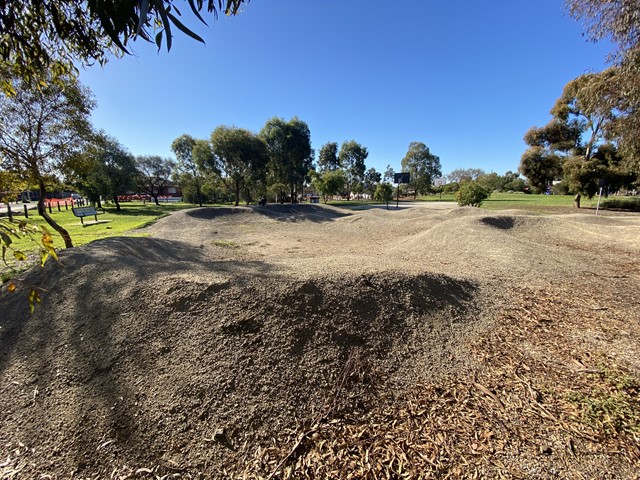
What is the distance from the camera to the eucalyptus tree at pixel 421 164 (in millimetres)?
61344

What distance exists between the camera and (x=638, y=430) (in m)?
1.97

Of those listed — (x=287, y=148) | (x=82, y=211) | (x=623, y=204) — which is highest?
(x=287, y=148)

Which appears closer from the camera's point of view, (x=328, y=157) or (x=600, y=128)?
(x=600, y=128)

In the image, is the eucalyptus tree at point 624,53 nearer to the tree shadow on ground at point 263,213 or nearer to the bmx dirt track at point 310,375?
the bmx dirt track at point 310,375

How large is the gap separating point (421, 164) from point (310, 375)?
218 ft

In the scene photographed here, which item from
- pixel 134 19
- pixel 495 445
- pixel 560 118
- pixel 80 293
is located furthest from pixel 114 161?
pixel 560 118

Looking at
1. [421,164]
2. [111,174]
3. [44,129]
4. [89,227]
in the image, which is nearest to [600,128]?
[44,129]

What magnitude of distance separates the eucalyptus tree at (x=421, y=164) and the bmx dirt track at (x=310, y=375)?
2434 inches

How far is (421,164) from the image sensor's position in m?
62.1

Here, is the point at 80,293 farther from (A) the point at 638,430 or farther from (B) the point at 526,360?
(A) the point at 638,430

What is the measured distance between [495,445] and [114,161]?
35221mm

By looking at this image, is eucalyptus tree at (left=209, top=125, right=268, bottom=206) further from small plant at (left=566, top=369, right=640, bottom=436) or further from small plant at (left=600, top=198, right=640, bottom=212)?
small plant at (left=600, top=198, right=640, bottom=212)

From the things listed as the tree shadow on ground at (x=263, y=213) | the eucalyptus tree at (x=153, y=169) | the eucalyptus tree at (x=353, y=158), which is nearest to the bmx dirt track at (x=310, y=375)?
the tree shadow on ground at (x=263, y=213)

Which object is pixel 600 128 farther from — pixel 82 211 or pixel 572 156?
pixel 82 211
